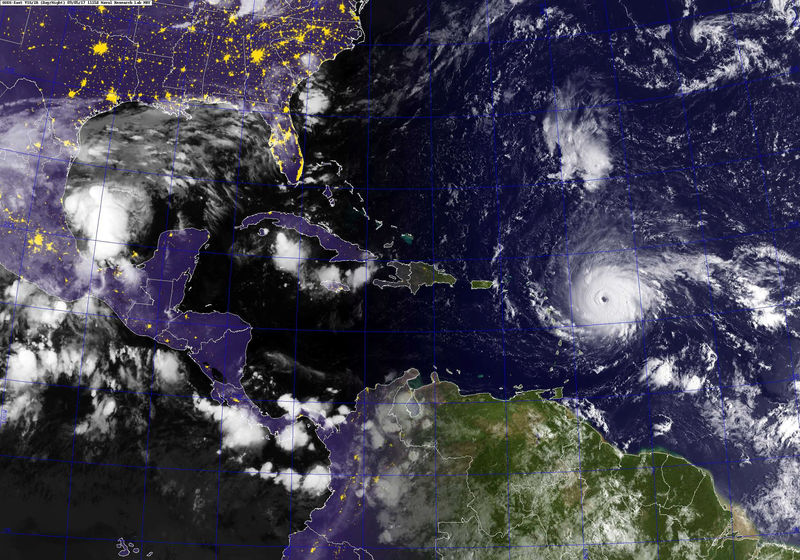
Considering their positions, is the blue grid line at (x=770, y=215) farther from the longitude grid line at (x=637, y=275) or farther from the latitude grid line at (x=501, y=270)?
the latitude grid line at (x=501, y=270)

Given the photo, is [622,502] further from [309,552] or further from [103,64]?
[103,64]

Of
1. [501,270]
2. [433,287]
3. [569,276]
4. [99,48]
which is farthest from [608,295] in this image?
[99,48]

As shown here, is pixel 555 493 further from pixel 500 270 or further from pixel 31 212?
pixel 31 212

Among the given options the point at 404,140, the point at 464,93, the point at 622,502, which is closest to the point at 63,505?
the point at 404,140

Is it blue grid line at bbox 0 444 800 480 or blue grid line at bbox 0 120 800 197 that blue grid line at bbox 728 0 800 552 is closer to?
blue grid line at bbox 0 120 800 197

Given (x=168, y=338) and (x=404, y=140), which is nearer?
(x=168, y=338)

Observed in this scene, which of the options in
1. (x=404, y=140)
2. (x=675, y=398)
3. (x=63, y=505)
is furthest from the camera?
(x=404, y=140)

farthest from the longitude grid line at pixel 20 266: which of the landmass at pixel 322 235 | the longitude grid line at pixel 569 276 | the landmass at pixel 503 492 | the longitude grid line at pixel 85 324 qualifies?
the longitude grid line at pixel 569 276
